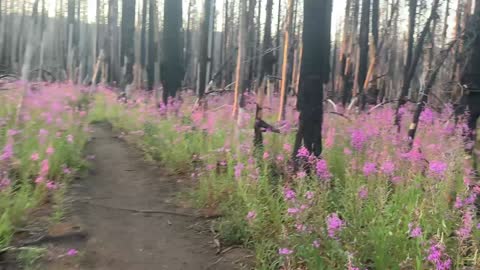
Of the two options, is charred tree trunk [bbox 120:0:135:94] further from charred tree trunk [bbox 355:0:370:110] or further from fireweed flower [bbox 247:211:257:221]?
fireweed flower [bbox 247:211:257:221]

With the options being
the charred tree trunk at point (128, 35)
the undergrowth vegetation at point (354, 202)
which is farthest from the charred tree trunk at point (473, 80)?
the charred tree trunk at point (128, 35)

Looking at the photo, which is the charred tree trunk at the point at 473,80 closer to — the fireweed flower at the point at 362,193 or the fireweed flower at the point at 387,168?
the fireweed flower at the point at 387,168

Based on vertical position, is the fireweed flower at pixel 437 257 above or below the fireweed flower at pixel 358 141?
below

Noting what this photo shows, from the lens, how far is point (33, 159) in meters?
4.84

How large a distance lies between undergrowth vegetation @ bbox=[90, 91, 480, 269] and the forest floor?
0.99 feet

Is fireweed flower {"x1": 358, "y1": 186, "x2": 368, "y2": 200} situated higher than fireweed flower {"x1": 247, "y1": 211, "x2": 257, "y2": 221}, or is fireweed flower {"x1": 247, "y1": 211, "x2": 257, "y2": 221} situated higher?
fireweed flower {"x1": 358, "y1": 186, "x2": 368, "y2": 200}

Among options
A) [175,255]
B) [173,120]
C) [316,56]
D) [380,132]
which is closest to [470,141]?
[380,132]

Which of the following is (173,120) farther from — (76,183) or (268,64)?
(76,183)

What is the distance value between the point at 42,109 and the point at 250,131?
3.55 metres

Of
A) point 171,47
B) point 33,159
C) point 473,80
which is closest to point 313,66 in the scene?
point 473,80

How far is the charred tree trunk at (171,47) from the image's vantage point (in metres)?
11.5

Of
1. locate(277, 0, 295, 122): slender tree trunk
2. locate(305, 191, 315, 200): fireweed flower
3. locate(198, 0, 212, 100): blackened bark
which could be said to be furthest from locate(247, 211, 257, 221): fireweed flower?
locate(198, 0, 212, 100): blackened bark

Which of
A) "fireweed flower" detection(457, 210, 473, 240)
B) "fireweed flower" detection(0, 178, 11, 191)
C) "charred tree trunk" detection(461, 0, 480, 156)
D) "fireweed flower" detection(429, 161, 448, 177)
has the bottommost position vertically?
"fireweed flower" detection(0, 178, 11, 191)

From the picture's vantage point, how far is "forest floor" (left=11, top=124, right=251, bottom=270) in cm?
382
